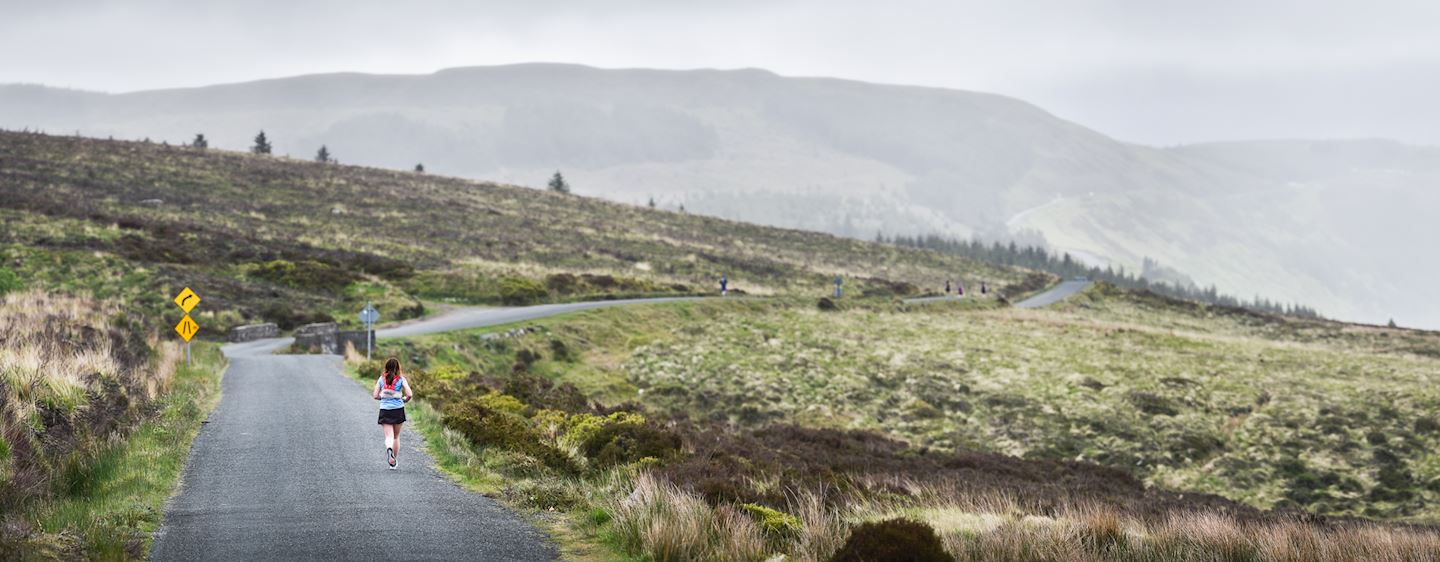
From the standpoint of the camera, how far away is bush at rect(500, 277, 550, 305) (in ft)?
163

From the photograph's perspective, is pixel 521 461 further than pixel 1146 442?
No

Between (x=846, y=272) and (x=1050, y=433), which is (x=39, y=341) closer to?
(x=1050, y=433)

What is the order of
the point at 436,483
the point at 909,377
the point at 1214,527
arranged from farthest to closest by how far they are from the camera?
1. the point at 909,377
2. the point at 436,483
3. the point at 1214,527

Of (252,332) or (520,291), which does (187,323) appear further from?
(520,291)

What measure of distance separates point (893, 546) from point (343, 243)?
6508cm

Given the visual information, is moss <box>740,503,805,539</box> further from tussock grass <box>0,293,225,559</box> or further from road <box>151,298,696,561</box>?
tussock grass <box>0,293,225,559</box>

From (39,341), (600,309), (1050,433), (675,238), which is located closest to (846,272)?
(675,238)

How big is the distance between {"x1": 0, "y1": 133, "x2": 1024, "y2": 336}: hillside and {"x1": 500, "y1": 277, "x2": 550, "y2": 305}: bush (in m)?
0.12

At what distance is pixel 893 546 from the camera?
7781 mm

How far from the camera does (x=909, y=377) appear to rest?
107ft

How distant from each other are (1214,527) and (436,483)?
9907 millimetres

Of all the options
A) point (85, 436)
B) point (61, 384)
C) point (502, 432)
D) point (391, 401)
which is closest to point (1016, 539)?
point (391, 401)

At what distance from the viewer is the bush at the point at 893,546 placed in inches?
305

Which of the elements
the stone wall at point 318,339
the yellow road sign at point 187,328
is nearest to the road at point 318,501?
the yellow road sign at point 187,328
